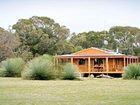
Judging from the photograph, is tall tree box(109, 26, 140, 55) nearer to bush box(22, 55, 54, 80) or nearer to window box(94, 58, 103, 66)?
window box(94, 58, 103, 66)

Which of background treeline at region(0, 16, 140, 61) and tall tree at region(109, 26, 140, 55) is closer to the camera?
background treeline at region(0, 16, 140, 61)

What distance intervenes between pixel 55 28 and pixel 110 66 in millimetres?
14464

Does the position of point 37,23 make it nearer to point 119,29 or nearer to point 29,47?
point 29,47

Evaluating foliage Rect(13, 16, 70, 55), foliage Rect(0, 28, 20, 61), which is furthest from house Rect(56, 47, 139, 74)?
foliage Rect(13, 16, 70, 55)

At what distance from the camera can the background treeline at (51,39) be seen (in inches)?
1786

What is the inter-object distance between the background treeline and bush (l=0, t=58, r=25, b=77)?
1311cm

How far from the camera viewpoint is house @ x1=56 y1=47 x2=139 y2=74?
41.2m

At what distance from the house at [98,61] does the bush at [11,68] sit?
11445mm

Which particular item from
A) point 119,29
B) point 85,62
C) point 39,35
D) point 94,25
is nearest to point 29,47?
point 39,35

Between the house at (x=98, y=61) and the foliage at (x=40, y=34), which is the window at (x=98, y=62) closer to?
the house at (x=98, y=61)

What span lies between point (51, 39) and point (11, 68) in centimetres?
2308

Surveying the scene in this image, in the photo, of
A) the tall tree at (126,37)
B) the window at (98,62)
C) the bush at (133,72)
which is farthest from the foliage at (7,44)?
the tall tree at (126,37)

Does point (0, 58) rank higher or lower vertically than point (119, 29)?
lower

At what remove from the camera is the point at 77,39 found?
59.8m
